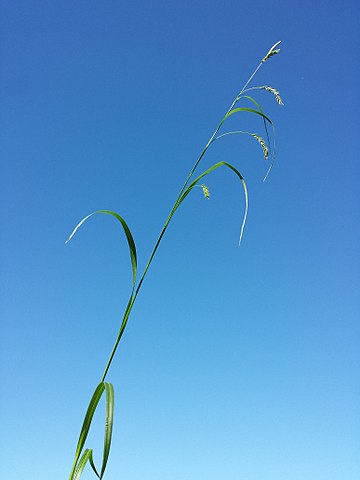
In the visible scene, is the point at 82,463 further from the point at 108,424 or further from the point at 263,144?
the point at 263,144

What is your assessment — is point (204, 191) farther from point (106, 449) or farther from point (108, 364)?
point (106, 449)

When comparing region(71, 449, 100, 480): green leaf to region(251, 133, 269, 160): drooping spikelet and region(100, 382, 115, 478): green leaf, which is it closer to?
region(100, 382, 115, 478): green leaf

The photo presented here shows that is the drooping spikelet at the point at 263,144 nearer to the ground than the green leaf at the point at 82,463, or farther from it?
farther from it

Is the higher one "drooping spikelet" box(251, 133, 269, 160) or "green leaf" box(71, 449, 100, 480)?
"drooping spikelet" box(251, 133, 269, 160)

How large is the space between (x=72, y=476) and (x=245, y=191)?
640mm

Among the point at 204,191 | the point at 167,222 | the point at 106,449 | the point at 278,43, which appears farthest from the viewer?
the point at 278,43

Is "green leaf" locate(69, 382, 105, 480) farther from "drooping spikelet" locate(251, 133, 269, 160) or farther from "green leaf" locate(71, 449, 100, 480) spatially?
"drooping spikelet" locate(251, 133, 269, 160)

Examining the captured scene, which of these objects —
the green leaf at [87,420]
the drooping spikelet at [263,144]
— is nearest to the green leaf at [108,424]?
the green leaf at [87,420]

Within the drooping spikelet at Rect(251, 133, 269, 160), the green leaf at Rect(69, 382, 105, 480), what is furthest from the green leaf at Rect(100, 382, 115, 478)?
the drooping spikelet at Rect(251, 133, 269, 160)

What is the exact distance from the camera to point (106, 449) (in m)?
0.92

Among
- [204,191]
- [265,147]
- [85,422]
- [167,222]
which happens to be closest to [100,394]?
[85,422]

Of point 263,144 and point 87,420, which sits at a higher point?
point 263,144

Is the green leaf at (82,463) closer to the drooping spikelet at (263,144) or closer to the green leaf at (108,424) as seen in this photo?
the green leaf at (108,424)

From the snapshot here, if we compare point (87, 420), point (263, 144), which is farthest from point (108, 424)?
point (263, 144)
